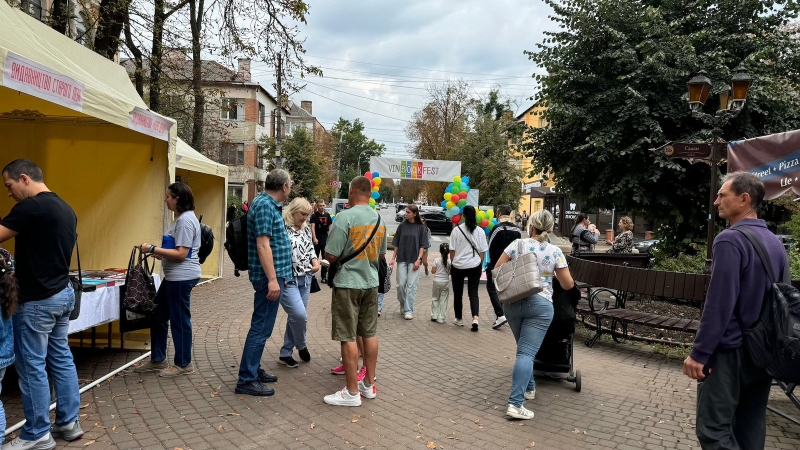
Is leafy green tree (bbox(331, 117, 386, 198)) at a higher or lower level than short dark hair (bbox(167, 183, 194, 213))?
higher

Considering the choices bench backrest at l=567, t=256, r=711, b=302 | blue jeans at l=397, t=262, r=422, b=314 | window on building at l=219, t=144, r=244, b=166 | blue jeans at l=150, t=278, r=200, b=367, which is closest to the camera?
blue jeans at l=150, t=278, r=200, b=367

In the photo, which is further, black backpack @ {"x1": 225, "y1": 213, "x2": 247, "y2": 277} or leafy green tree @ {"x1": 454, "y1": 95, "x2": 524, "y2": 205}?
leafy green tree @ {"x1": 454, "y1": 95, "x2": 524, "y2": 205}

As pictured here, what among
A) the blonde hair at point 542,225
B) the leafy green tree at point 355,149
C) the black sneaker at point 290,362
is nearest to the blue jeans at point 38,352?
the black sneaker at point 290,362

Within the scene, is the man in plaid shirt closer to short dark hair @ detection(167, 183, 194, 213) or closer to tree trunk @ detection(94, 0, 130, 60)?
short dark hair @ detection(167, 183, 194, 213)

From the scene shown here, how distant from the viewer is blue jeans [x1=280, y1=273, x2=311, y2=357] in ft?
15.8

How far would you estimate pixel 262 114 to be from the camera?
43.9 meters

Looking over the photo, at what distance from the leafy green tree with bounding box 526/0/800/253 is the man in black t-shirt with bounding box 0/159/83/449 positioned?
8.74 metres

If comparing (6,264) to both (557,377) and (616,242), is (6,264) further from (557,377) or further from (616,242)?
(616,242)

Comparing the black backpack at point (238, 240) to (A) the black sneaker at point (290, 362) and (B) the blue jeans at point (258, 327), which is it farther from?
(A) the black sneaker at point (290, 362)

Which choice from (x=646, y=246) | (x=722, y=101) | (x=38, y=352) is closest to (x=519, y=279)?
(x=38, y=352)

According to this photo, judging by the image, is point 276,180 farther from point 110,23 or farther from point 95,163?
point 110,23

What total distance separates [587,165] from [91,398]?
939 cm

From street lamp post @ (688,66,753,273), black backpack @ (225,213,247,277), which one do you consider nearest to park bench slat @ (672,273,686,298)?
street lamp post @ (688,66,753,273)

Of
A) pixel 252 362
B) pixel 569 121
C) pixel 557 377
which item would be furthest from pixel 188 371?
pixel 569 121
